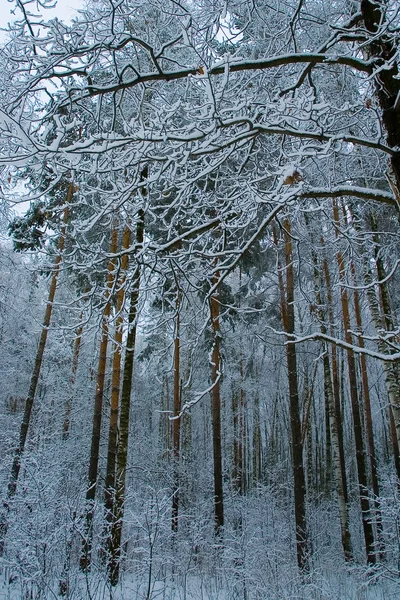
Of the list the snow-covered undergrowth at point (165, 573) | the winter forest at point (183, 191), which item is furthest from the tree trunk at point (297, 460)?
the snow-covered undergrowth at point (165, 573)

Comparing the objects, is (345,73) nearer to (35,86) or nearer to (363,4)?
(363,4)

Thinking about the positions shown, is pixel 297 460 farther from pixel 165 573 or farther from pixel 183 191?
pixel 183 191

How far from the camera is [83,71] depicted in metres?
3.12

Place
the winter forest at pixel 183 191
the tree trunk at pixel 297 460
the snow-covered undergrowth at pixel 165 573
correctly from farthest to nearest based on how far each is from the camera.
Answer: the tree trunk at pixel 297 460 → the snow-covered undergrowth at pixel 165 573 → the winter forest at pixel 183 191

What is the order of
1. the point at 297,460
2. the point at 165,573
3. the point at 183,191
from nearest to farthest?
the point at 183,191 < the point at 165,573 < the point at 297,460

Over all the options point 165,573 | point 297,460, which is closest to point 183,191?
point 165,573

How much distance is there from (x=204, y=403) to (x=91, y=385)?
13321 millimetres

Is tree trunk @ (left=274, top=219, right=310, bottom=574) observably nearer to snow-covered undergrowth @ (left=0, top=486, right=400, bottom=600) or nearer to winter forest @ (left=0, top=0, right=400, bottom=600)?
winter forest @ (left=0, top=0, right=400, bottom=600)

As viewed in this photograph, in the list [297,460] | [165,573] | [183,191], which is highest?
[183,191]

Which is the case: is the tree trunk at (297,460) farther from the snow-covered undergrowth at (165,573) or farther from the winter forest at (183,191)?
the snow-covered undergrowth at (165,573)

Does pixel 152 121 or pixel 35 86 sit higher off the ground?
pixel 35 86

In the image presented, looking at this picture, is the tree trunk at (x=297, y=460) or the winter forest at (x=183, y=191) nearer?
the winter forest at (x=183, y=191)

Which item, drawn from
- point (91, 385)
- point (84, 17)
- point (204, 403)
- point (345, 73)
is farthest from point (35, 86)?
point (204, 403)

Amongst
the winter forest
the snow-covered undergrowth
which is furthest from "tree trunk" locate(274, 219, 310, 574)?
the snow-covered undergrowth
